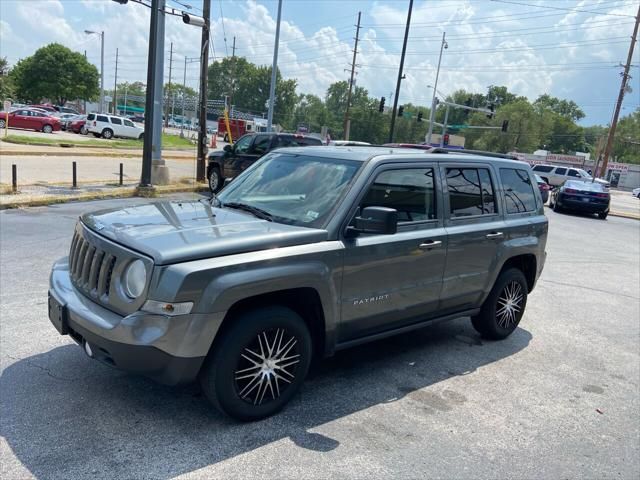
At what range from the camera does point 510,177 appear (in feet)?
18.1

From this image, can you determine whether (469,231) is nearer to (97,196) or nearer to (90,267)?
(90,267)

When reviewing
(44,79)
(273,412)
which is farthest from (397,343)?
(44,79)

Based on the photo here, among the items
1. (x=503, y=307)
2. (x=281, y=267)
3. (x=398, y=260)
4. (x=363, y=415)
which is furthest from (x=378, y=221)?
(x=503, y=307)

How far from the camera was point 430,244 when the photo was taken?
4.40 m

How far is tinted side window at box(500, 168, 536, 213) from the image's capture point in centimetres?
543

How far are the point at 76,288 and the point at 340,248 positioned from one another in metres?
1.84

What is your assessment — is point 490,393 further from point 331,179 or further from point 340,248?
point 331,179

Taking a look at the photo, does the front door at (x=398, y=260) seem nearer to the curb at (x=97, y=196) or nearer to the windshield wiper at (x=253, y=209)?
the windshield wiper at (x=253, y=209)

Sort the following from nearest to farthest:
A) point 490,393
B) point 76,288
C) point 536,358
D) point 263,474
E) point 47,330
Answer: point 263,474 → point 76,288 → point 490,393 → point 47,330 → point 536,358

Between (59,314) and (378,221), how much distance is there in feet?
7.30

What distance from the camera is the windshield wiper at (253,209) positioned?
3.99 meters

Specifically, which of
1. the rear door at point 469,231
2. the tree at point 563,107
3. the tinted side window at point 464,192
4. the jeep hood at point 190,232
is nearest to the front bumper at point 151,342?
the jeep hood at point 190,232

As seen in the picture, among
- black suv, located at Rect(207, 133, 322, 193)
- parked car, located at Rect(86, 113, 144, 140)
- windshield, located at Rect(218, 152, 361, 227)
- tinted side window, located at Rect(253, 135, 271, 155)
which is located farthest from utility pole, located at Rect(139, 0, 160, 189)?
parked car, located at Rect(86, 113, 144, 140)

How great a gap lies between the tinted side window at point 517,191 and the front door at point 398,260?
1.21m
